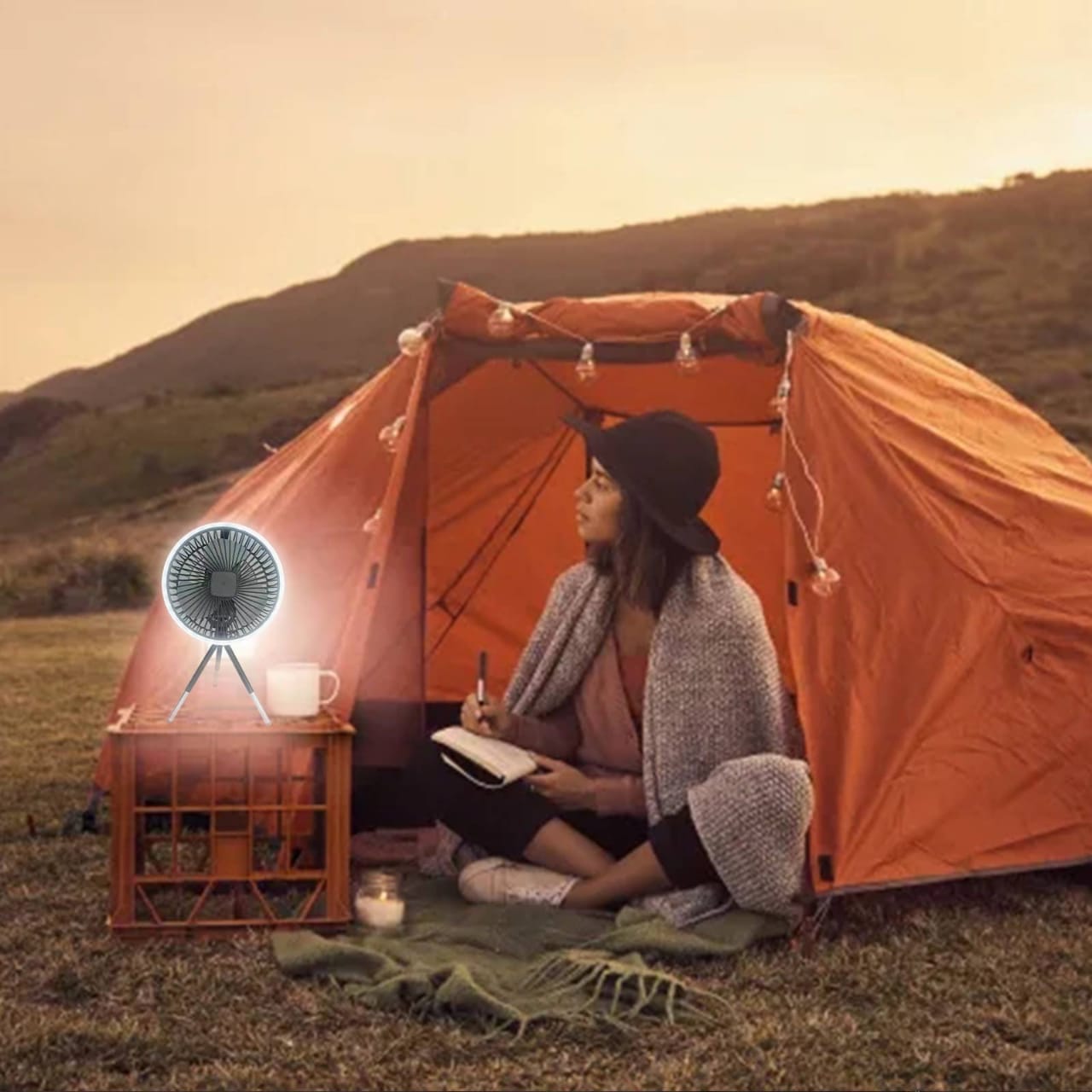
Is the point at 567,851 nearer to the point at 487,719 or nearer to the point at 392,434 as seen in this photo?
the point at 487,719

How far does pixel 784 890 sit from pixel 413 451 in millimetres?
1771

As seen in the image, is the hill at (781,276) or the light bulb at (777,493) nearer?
the light bulb at (777,493)

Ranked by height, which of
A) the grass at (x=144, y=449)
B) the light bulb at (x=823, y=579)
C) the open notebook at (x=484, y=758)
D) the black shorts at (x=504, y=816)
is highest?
the light bulb at (x=823, y=579)

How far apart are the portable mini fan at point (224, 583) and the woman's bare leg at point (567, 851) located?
34.8 inches

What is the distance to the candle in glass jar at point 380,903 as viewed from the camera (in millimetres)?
4363

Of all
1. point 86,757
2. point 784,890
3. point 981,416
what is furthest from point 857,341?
point 86,757

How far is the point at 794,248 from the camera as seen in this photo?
4094cm

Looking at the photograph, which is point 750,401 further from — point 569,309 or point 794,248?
point 794,248

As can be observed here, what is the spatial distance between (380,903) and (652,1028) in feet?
3.11

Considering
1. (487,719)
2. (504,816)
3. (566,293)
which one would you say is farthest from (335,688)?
(566,293)

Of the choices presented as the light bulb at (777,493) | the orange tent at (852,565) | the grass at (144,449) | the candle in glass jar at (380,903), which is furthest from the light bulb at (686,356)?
the grass at (144,449)

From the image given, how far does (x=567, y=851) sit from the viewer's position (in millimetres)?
4566

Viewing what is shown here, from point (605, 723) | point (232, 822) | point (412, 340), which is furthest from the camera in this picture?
point (412, 340)

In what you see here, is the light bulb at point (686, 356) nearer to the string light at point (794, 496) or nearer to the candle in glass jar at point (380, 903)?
the string light at point (794, 496)
